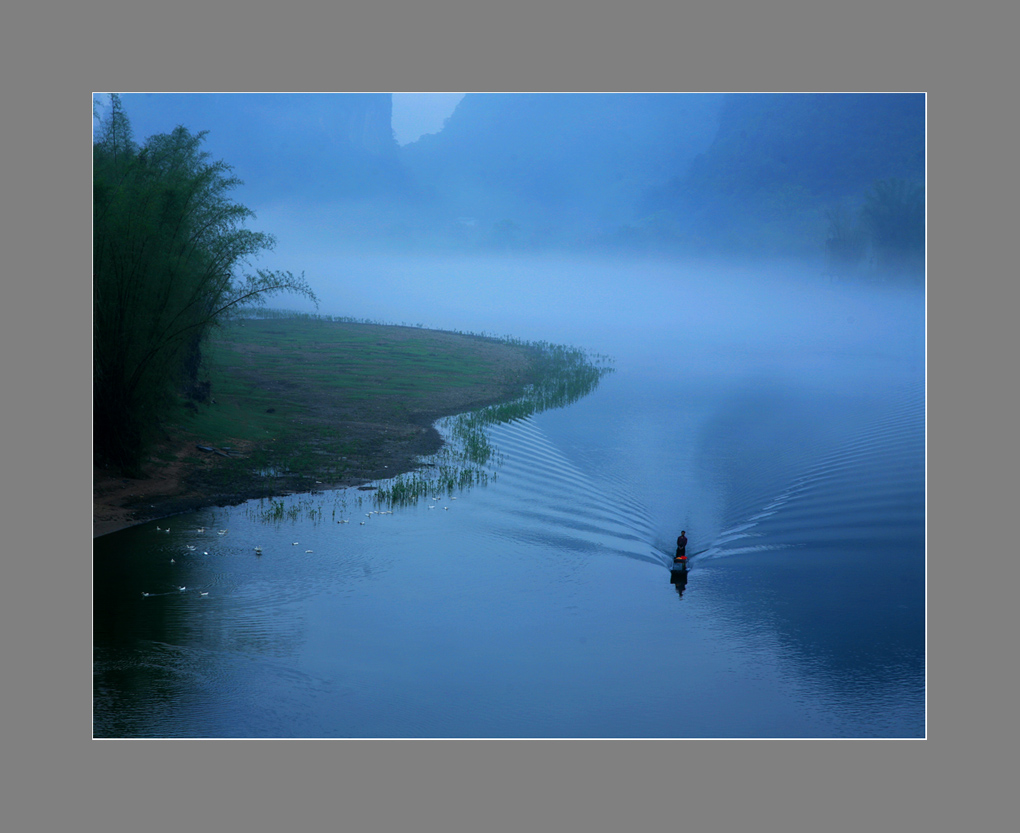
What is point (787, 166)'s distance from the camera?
43.3 metres

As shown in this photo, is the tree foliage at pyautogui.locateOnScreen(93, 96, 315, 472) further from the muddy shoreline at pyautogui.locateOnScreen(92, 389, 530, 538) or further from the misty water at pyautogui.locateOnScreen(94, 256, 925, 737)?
the misty water at pyautogui.locateOnScreen(94, 256, 925, 737)

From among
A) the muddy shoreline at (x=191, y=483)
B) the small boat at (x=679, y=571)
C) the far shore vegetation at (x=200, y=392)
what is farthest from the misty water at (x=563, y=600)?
the far shore vegetation at (x=200, y=392)

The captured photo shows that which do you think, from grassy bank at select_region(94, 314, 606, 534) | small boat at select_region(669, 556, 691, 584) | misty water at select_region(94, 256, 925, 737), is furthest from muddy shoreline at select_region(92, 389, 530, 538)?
small boat at select_region(669, 556, 691, 584)

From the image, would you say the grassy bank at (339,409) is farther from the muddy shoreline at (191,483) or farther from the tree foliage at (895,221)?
the tree foliage at (895,221)

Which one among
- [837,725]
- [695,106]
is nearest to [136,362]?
[837,725]

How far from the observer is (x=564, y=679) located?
9.79 meters

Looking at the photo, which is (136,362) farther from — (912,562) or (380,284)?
(380,284)

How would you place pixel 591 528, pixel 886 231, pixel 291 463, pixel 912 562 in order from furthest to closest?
pixel 886 231 → pixel 291 463 → pixel 591 528 → pixel 912 562

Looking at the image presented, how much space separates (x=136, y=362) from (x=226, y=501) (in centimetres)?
327

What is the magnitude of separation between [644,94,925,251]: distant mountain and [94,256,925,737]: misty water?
833 centimetres

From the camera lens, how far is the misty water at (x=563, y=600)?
9086mm

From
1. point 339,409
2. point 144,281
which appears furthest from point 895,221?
point 144,281

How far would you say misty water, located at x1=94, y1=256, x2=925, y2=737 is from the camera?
358 inches

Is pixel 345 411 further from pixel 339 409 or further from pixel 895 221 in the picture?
pixel 895 221
